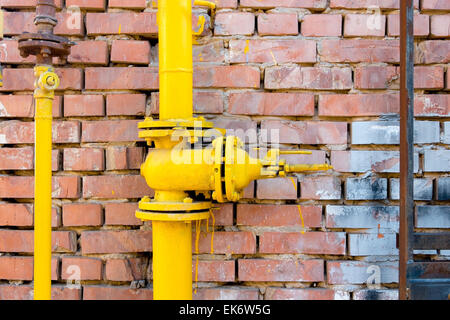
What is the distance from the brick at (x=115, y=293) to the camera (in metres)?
1.24

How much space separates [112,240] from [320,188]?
74 centimetres

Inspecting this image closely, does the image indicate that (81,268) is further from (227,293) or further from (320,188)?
(320,188)

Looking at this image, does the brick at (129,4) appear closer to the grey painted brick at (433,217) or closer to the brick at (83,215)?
the brick at (83,215)

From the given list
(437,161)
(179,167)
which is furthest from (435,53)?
(179,167)

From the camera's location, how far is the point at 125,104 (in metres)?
1.26

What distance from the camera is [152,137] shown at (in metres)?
1.09

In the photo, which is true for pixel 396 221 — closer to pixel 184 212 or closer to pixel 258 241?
pixel 258 241

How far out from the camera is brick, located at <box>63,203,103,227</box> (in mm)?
1250

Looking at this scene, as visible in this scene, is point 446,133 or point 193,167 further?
point 446,133

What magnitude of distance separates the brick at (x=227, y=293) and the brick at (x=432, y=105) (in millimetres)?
832

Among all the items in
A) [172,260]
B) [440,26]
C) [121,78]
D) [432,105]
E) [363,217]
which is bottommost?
[172,260]

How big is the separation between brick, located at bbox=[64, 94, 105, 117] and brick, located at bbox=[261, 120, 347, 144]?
57 cm

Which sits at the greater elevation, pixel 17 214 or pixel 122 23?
pixel 122 23

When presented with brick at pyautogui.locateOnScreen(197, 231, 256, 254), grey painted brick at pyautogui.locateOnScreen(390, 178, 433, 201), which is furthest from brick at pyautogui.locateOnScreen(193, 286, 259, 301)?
grey painted brick at pyautogui.locateOnScreen(390, 178, 433, 201)
